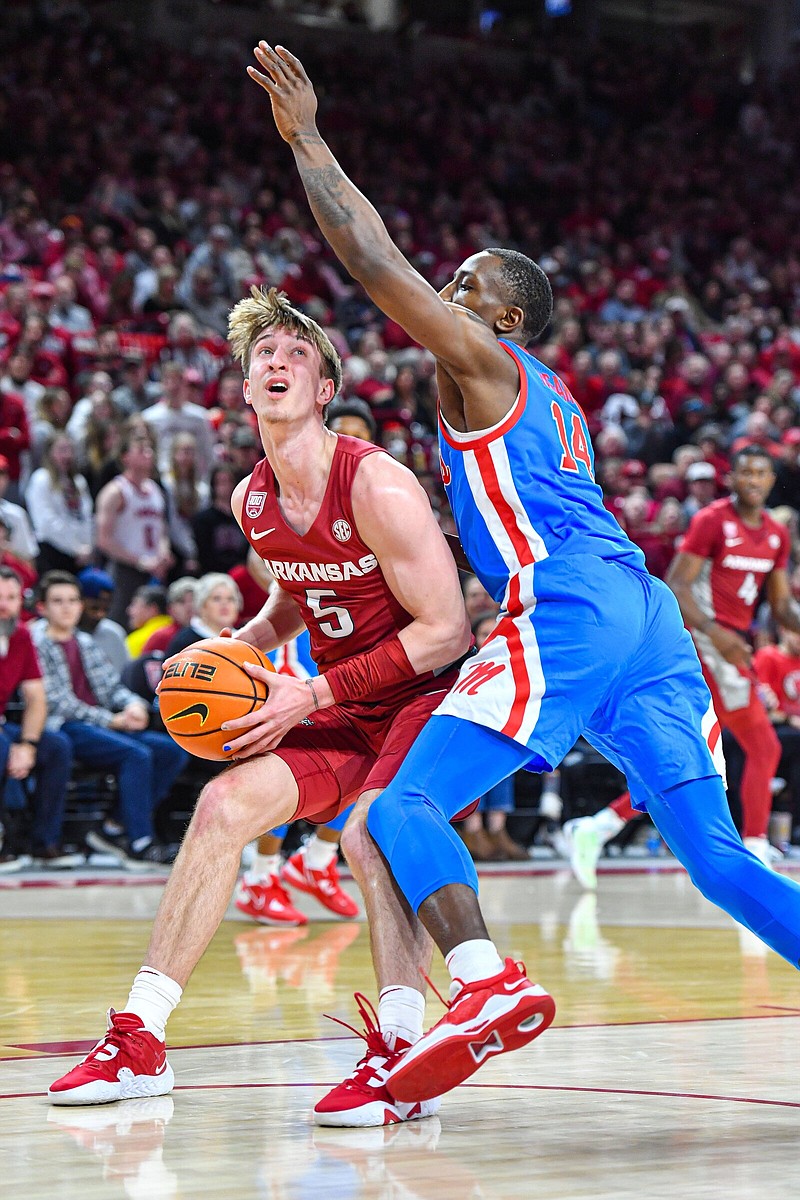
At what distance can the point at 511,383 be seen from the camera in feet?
13.2

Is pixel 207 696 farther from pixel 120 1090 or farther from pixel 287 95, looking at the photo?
pixel 287 95

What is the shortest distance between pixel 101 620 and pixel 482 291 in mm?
7536

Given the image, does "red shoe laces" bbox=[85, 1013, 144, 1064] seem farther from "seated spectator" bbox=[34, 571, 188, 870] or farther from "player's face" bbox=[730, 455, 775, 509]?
"player's face" bbox=[730, 455, 775, 509]

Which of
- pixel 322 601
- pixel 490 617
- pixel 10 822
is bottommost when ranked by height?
pixel 10 822

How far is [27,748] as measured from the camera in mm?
10062

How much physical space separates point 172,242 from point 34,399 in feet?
15.3

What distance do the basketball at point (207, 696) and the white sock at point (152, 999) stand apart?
53 centimetres

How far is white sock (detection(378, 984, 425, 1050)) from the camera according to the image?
3.93 m

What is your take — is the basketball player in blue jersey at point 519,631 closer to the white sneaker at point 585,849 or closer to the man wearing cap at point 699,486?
the white sneaker at point 585,849

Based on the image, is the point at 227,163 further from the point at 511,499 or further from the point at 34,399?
the point at 511,499

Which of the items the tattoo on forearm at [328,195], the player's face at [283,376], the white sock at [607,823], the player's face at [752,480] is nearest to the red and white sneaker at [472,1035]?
the player's face at [283,376]

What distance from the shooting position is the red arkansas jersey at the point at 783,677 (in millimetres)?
12820

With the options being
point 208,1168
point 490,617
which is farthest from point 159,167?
point 208,1168

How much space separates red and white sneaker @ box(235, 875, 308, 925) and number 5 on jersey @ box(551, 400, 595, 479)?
4.16 m
